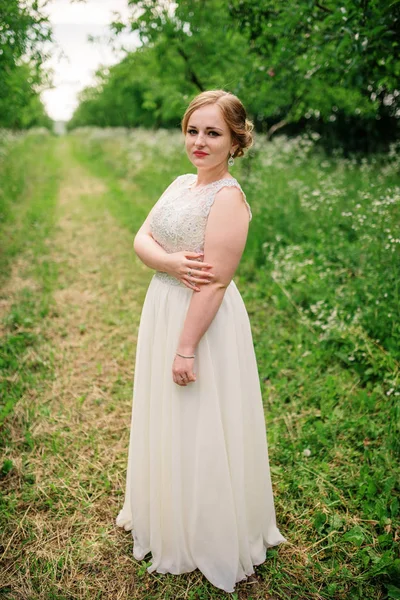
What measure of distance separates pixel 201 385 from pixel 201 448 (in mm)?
294

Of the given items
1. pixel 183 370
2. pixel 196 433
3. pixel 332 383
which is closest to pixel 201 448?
pixel 196 433

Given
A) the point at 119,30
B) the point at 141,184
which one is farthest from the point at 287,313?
the point at 141,184

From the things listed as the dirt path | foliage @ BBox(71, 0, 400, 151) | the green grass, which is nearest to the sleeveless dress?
the dirt path

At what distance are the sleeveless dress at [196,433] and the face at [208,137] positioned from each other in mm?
111

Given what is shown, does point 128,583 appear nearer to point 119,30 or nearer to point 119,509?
point 119,509

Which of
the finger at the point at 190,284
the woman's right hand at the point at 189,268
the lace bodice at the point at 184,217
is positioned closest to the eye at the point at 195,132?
the lace bodice at the point at 184,217

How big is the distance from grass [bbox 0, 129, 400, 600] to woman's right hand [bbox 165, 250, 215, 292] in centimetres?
158

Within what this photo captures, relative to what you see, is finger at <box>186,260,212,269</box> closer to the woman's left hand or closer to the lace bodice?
the lace bodice

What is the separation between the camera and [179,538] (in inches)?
78.8

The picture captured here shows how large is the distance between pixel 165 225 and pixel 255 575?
1.89m

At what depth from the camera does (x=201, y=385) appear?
1.84m

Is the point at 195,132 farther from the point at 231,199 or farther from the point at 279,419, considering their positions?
the point at 279,419

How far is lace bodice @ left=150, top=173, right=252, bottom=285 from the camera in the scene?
168 cm

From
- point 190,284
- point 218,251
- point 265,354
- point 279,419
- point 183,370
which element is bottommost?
point 279,419
